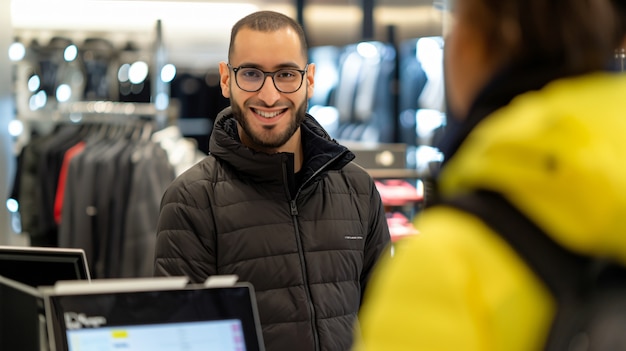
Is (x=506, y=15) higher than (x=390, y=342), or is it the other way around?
(x=506, y=15)

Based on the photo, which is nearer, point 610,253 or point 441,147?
point 610,253

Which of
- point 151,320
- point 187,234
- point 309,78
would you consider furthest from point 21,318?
point 309,78

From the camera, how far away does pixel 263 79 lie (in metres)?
2.66

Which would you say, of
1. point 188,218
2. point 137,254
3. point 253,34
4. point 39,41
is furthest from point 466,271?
point 39,41

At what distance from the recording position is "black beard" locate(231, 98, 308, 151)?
8.70ft

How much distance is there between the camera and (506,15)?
841 mm

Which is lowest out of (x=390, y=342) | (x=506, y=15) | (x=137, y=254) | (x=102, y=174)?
(x=137, y=254)

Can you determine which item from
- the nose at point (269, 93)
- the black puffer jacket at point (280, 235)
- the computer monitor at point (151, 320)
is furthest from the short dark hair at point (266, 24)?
the computer monitor at point (151, 320)

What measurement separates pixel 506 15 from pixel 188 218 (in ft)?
5.82

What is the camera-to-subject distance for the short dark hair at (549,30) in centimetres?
84

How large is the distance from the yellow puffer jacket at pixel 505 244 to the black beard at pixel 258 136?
6.14ft

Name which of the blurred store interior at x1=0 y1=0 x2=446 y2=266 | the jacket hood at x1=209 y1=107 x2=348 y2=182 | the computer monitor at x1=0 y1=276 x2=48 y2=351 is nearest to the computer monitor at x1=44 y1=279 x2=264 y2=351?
the computer monitor at x1=0 y1=276 x2=48 y2=351

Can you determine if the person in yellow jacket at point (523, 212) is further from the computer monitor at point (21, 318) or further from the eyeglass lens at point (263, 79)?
the eyeglass lens at point (263, 79)

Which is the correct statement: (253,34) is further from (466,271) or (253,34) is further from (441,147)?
(466,271)
